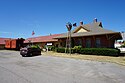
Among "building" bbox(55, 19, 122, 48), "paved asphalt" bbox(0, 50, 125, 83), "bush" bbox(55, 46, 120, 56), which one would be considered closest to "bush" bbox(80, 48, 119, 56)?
"bush" bbox(55, 46, 120, 56)

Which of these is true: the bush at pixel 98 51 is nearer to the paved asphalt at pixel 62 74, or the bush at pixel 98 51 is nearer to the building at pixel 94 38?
the building at pixel 94 38

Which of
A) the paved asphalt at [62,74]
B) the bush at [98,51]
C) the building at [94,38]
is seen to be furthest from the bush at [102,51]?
the paved asphalt at [62,74]

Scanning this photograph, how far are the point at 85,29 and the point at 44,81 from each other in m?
25.2

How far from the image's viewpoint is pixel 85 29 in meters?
33.0

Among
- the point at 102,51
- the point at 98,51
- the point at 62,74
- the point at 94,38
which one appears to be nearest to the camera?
the point at 62,74

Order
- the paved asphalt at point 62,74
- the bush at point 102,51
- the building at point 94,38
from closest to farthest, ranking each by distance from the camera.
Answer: the paved asphalt at point 62,74, the bush at point 102,51, the building at point 94,38

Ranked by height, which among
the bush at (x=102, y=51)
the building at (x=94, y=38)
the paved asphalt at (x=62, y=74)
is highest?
the building at (x=94, y=38)

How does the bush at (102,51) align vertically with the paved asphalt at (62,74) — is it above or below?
above

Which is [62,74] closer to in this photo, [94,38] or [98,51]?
[98,51]

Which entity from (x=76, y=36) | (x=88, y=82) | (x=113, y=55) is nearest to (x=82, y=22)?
(x=76, y=36)

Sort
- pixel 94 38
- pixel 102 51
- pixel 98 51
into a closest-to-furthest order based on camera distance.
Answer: pixel 102 51 → pixel 98 51 → pixel 94 38

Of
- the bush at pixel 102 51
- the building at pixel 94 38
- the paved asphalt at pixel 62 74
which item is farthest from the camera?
the building at pixel 94 38

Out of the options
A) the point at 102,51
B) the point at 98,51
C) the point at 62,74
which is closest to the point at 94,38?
the point at 98,51

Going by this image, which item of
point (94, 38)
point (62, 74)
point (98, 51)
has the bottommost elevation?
point (62, 74)
